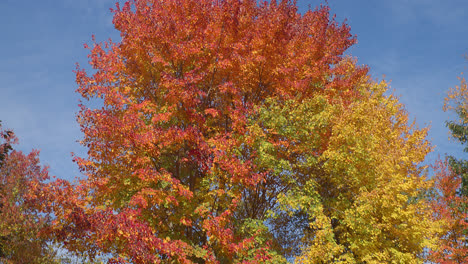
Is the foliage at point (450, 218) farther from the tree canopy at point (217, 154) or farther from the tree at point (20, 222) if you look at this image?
the tree at point (20, 222)

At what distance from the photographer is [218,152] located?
1616 centimetres

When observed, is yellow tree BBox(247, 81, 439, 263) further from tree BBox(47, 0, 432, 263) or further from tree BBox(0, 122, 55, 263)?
tree BBox(0, 122, 55, 263)

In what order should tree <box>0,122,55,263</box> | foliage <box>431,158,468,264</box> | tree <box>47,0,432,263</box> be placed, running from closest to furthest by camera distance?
tree <box>47,0,432,263</box>, tree <box>0,122,55,263</box>, foliage <box>431,158,468,264</box>

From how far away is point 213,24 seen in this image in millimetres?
18172

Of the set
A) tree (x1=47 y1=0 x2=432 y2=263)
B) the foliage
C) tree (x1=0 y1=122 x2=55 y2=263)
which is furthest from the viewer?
the foliage

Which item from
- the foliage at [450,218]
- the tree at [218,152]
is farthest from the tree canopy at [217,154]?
the foliage at [450,218]

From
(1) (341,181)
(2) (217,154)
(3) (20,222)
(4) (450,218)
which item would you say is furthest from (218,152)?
(4) (450,218)

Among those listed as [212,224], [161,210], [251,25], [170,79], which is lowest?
[212,224]

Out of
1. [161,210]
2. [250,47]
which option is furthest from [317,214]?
[250,47]

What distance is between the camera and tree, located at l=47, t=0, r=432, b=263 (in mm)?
15969

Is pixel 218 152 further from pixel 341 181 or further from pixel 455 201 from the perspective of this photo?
pixel 455 201

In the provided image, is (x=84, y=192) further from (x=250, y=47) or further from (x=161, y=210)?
(x=250, y=47)

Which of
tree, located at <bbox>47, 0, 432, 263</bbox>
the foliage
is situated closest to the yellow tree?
tree, located at <bbox>47, 0, 432, 263</bbox>

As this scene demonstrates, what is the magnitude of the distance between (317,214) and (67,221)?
11.1 metres
